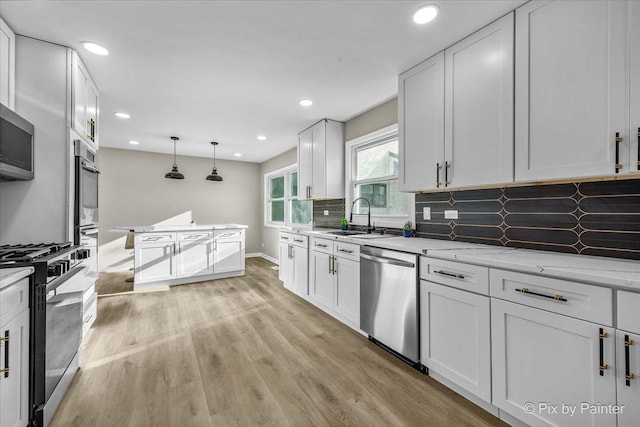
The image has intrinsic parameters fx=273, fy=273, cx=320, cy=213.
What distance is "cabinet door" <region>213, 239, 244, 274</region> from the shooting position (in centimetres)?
475

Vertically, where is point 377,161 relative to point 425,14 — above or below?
below

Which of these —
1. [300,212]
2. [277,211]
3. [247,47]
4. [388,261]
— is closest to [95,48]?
[247,47]

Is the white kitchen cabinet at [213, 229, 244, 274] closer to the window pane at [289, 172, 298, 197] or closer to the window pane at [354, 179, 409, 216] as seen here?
the window pane at [289, 172, 298, 197]

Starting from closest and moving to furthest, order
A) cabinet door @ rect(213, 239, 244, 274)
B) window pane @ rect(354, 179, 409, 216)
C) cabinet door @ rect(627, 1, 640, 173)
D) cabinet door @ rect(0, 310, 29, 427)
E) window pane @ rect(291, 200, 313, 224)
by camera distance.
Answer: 1. cabinet door @ rect(0, 310, 29, 427)
2. cabinet door @ rect(627, 1, 640, 173)
3. window pane @ rect(354, 179, 409, 216)
4. cabinet door @ rect(213, 239, 244, 274)
5. window pane @ rect(291, 200, 313, 224)

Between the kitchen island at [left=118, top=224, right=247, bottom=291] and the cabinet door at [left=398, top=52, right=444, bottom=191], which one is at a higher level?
the cabinet door at [left=398, top=52, right=444, bottom=191]

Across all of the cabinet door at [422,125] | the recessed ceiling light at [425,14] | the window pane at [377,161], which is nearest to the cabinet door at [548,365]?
the cabinet door at [422,125]

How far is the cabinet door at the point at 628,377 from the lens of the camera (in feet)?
3.62

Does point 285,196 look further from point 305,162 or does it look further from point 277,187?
point 305,162

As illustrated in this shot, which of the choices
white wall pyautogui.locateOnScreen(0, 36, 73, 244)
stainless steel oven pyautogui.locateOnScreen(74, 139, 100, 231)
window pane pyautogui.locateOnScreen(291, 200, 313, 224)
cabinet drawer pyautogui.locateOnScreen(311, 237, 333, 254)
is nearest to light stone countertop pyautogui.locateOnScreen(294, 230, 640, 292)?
cabinet drawer pyautogui.locateOnScreen(311, 237, 333, 254)

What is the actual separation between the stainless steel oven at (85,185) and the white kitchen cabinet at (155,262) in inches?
70.7

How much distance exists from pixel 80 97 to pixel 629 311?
12.3 feet

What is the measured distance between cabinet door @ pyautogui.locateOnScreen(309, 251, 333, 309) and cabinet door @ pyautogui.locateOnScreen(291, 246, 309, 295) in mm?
107

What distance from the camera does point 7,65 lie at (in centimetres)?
187

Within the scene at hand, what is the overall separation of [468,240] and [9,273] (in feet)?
9.60
